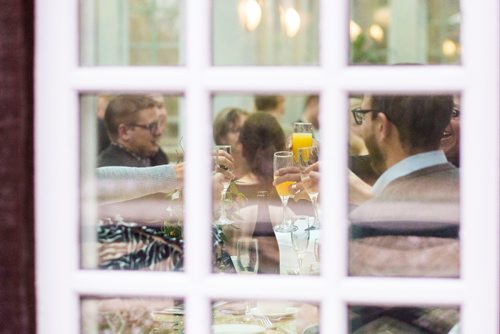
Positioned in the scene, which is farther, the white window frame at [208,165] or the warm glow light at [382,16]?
the warm glow light at [382,16]

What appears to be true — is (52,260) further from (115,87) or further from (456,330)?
(456,330)

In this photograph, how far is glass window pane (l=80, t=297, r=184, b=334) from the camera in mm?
1763

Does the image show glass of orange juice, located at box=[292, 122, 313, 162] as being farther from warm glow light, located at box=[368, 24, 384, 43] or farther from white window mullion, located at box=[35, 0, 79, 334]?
white window mullion, located at box=[35, 0, 79, 334]

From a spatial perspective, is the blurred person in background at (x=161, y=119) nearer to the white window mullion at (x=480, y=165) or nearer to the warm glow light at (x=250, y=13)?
the warm glow light at (x=250, y=13)

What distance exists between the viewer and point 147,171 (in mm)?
2350

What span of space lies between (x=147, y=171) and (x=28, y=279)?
2.34 feet

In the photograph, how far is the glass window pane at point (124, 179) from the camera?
1.77 meters

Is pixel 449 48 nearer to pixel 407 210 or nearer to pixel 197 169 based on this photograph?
pixel 407 210

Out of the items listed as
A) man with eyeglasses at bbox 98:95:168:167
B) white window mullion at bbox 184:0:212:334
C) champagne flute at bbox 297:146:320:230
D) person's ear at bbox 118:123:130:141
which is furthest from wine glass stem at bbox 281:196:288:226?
white window mullion at bbox 184:0:212:334

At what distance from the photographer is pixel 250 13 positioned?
2834 millimetres

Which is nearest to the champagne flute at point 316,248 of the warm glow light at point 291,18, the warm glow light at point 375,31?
the warm glow light at point 375,31

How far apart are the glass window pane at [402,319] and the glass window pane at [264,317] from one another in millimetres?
83

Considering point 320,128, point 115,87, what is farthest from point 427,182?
point 115,87

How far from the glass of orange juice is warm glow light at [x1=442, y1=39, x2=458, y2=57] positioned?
902 mm
